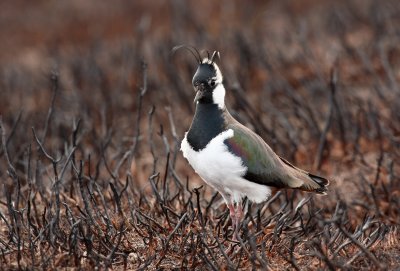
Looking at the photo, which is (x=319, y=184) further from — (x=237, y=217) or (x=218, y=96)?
(x=218, y=96)

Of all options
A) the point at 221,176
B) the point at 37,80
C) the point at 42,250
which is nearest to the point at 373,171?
the point at 221,176

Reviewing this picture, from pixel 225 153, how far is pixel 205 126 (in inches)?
7.1

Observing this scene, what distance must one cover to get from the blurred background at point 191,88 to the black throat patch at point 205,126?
869 millimetres

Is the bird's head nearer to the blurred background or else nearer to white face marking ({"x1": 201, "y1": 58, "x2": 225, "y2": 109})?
white face marking ({"x1": 201, "y1": 58, "x2": 225, "y2": 109})

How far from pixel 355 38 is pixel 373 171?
140 inches

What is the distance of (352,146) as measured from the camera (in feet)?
19.5

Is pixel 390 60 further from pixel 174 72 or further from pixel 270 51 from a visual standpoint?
pixel 174 72

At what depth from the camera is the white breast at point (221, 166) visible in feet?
11.6

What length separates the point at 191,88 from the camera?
7.42 m

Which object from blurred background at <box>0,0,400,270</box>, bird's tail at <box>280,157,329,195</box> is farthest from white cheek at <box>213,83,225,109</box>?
blurred background at <box>0,0,400,270</box>

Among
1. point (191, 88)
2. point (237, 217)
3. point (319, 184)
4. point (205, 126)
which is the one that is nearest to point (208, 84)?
point (205, 126)

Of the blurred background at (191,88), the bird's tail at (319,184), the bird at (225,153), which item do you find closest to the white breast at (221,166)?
the bird at (225,153)

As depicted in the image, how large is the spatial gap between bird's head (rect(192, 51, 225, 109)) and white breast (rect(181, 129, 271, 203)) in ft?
0.61

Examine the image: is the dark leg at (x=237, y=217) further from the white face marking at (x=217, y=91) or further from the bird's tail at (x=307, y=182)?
Result: the white face marking at (x=217, y=91)
